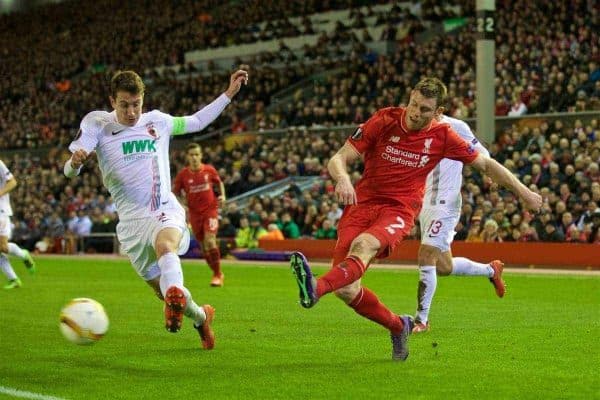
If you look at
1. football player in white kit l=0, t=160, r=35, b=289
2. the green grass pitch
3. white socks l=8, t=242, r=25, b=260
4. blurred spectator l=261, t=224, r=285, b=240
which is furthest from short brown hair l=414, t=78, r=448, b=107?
blurred spectator l=261, t=224, r=285, b=240

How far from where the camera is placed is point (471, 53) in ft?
105

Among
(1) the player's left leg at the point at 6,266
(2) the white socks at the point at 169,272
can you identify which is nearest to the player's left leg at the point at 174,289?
(2) the white socks at the point at 169,272

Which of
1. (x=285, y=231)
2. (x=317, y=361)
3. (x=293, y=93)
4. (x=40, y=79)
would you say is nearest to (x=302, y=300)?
(x=317, y=361)

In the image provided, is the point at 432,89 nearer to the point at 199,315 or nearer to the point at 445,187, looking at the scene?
the point at 199,315

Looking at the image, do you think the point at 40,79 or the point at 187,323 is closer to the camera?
the point at 187,323

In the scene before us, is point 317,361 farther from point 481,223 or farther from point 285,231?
point 285,231

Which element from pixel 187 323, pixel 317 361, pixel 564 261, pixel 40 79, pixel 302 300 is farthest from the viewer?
pixel 40 79

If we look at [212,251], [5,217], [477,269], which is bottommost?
[212,251]

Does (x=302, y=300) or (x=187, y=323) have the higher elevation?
(x=302, y=300)

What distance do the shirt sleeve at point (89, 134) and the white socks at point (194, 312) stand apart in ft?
4.99

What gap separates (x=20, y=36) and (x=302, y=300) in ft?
180

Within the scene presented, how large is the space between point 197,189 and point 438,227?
28.5 ft

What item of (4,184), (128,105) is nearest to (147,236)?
(128,105)

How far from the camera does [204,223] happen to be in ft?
63.2
